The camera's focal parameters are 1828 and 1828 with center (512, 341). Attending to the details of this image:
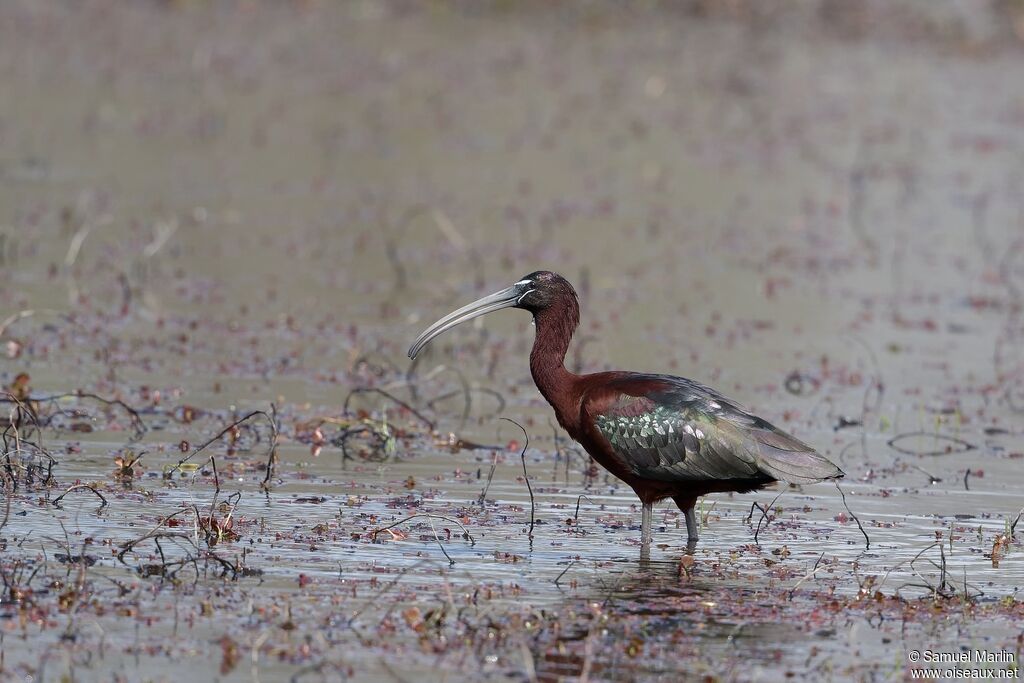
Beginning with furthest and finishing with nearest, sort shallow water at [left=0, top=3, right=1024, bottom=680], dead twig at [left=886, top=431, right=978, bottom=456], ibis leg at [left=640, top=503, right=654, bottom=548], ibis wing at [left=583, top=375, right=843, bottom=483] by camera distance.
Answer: dead twig at [left=886, top=431, right=978, bottom=456] → ibis leg at [left=640, top=503, right=654, bottom=548] → ibis wing at [left=583, top=375, right=843, bottom=483] → shallow water at [left=0, top=3, right=1024, bottom=680]

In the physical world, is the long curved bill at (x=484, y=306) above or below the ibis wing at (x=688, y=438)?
above

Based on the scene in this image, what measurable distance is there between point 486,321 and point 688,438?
22.5 feet

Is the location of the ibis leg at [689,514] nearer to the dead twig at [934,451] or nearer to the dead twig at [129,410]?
the dead twig at [934,451]

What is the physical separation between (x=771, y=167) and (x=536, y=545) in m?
16.0

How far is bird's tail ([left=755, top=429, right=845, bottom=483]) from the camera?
28.6ft

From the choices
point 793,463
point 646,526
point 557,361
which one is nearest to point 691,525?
point 646,526

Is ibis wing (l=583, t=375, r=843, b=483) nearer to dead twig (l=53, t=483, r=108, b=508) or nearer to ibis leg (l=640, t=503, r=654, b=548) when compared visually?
ibis leg (l=640, t=503, r=654, b=548)

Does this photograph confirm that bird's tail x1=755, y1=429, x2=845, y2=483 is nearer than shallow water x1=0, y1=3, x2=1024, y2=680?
No

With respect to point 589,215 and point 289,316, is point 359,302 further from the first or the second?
point 589,215

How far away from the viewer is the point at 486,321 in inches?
617

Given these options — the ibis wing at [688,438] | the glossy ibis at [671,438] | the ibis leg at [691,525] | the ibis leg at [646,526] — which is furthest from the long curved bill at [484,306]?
the ibis leg at [691,525]

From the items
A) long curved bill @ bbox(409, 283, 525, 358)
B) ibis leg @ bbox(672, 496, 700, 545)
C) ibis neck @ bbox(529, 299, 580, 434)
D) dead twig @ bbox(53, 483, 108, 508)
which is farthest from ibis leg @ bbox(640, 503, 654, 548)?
dead twig @ bbox(53, 483, 108, 508)

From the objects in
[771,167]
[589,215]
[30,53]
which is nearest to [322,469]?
[589,215]

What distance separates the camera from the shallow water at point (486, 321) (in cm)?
746
